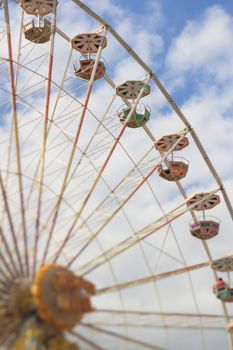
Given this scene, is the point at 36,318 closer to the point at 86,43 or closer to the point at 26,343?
the point at 26,343

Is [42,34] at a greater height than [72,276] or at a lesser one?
greater

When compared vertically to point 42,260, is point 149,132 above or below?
above

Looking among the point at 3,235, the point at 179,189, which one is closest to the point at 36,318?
the point at 3,235

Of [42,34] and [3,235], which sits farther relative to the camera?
[42,34]

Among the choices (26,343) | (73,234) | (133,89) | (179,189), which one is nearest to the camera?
(26,343)

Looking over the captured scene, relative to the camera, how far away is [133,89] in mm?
26938

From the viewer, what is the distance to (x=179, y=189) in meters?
32.7

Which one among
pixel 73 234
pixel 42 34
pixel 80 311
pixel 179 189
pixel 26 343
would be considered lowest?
pixel 26 343

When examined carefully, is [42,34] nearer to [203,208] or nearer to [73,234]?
[73,234]

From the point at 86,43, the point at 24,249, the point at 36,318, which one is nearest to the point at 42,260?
the point at 24,249

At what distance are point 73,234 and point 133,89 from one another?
8.50 metres

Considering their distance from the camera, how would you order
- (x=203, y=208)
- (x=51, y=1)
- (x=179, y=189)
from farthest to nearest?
(x=179, y=189) → (x=203, y=208) → (x=51, y=1)

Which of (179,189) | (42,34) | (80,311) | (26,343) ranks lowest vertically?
(26,343)

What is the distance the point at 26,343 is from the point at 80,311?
1.98 meters
